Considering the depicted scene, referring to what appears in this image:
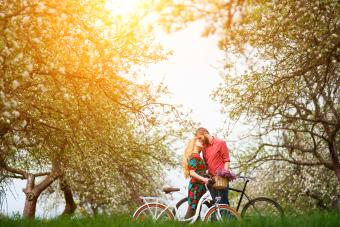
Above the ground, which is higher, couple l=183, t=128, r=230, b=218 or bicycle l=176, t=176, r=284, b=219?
couple l=183, t=128, r=230, b=218

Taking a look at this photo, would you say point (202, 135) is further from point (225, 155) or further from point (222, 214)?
point (222, 214)

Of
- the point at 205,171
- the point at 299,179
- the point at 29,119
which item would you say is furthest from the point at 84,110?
the point at 299,179

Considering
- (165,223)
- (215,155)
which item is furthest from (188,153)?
(165,223)

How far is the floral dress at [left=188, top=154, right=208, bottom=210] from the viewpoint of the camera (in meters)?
10.5

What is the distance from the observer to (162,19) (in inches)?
443

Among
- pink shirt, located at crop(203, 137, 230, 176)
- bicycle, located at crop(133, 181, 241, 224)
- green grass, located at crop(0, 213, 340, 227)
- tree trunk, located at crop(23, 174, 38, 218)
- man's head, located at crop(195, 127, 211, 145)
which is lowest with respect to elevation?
green grass, located at crop(0, 213, 340, 227)

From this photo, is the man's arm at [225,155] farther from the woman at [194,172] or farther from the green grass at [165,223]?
the green grass at [165,223]

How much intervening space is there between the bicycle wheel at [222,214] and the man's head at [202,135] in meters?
1.44

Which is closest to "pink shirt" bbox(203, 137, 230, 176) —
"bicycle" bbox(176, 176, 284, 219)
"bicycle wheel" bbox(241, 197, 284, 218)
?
"bicycle" bbox(176, 176, 284, 219)

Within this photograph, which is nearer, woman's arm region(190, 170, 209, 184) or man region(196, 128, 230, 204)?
woman's arm region(190, 170, 209, 184)

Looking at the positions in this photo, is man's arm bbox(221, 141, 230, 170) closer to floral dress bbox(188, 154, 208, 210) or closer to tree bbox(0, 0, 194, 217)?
floral dress bbox(188, 154, 208, 210)

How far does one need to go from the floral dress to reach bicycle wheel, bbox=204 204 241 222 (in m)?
0.58

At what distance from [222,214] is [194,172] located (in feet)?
3.33

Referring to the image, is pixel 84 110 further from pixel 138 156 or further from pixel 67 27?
pixel 138 156
